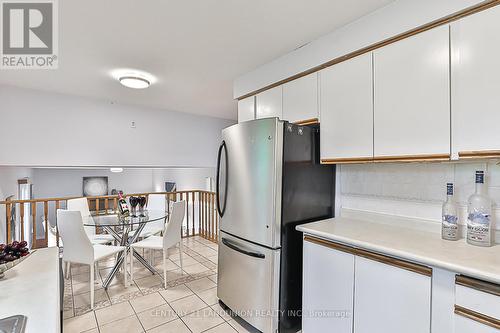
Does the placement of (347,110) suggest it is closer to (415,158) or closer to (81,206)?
(415,158)

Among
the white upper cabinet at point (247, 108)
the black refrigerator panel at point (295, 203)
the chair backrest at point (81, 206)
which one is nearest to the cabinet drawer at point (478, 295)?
the black refrigerator panel at point (295, 203)

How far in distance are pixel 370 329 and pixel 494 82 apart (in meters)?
1.52

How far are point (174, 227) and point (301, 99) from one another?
2051 mm

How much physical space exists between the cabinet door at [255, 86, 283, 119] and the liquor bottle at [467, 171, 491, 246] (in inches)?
62.2

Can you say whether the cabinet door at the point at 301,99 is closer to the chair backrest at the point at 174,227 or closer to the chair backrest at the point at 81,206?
the chair backrest at the point at 174,227

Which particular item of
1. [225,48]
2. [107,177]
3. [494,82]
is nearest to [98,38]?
[225,48]

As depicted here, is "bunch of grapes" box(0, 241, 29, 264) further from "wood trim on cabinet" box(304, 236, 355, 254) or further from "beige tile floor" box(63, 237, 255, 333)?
"wood trim on cabinet" box(304, 236, 355, 254)

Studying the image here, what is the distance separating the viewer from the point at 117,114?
13.3ft

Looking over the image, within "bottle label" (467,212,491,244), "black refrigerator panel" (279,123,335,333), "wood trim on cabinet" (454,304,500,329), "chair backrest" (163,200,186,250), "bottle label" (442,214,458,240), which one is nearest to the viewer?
"wood trim on cabinet" (454,304,500,329)

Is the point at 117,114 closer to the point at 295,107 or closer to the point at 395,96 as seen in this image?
the point at 295,107

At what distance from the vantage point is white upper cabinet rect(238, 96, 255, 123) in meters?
2.82

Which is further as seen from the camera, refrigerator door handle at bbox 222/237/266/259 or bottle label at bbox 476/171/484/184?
refrigerator door handle at bbox 222/237/266/259

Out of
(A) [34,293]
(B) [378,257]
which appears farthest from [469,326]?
(A) [34,293]

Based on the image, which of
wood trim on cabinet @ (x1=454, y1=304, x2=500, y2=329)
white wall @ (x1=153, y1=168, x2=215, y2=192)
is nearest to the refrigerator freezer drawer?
wood trim on cabinet @ (x1=454, y1=304, x2=500, y2=329)
